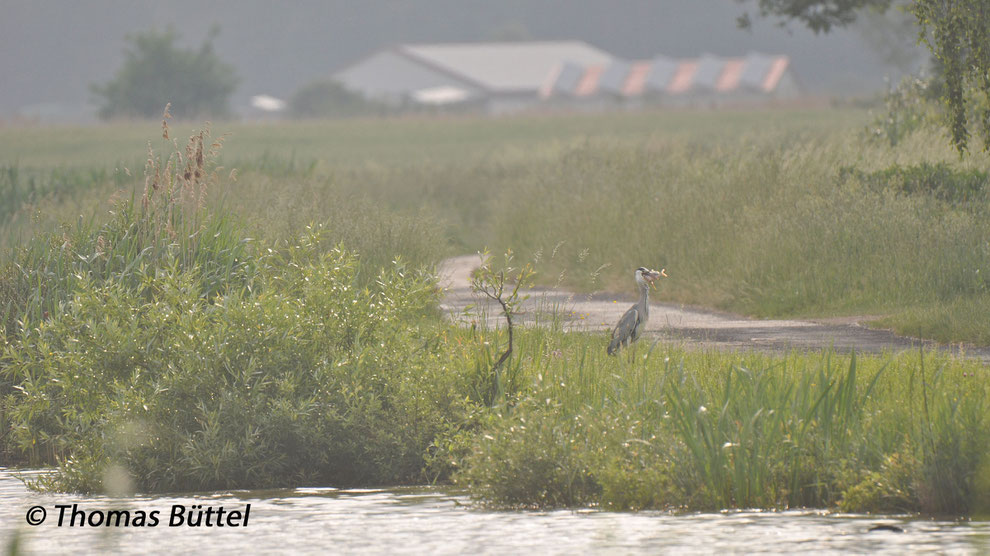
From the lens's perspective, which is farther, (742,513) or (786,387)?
(786,387)

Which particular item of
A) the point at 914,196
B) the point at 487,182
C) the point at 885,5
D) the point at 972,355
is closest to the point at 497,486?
the point at 972,355

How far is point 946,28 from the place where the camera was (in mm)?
14828

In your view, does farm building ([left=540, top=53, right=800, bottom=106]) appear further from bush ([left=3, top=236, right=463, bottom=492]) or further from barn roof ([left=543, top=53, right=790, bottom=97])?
bush ([left=3, top=236, right=463, bottom=492])

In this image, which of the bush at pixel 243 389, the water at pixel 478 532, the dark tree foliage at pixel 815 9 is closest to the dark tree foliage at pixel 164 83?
the dark tree foliage at pixel 815 9

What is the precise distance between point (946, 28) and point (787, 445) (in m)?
6.69

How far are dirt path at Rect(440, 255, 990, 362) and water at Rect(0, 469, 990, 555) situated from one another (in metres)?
3.09

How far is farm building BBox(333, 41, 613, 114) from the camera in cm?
13300

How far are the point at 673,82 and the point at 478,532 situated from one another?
126 meters

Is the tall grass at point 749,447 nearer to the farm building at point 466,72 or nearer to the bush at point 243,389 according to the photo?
the bush at point 243,389

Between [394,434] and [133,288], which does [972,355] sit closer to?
[394,434]

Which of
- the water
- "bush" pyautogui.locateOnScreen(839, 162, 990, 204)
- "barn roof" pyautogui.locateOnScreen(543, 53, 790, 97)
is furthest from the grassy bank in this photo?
"barn roof" pyautogui.locateOnScreen(543, 53, 790, 97)

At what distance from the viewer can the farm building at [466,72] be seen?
436 feet

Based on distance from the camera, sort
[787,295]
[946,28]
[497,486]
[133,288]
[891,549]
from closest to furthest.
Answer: [891,549]
[497,486]
[133,288]
[946,28]
[787,295]

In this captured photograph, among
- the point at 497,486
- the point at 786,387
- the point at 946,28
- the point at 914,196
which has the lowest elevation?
the point at 497,486
